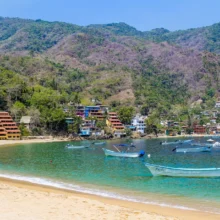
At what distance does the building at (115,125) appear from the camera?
5472 inches

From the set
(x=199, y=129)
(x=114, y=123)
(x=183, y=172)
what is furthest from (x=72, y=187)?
(x=199, y=129)

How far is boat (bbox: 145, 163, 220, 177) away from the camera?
3628 cm

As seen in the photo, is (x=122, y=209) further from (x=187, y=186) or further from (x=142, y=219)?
(x=187, y=186)

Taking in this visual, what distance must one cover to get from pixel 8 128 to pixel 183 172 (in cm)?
8774

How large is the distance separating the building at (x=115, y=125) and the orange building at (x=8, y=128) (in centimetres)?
3722

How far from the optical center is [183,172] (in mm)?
36938

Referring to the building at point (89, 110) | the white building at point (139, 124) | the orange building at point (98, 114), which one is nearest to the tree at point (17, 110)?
the building at point (89, 110)

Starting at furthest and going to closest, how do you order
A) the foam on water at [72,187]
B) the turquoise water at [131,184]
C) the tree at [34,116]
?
1. the tree at [34,116]
2. the turquoise water at [131,184]
3. the foam on water at [72,187]

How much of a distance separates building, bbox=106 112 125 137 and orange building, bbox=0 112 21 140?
37.2 m

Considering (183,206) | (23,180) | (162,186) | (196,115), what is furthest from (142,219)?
(196,115)

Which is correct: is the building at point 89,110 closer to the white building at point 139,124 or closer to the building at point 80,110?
the building at point 80,110

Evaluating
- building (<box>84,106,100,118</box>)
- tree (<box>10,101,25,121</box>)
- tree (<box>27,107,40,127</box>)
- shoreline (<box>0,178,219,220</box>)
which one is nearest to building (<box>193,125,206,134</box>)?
building (<box>84,106,100,118</box>)

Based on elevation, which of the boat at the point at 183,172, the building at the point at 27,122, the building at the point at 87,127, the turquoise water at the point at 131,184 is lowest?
the turquoise water at the point at 131,184

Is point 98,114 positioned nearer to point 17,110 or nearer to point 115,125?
point 115,125
